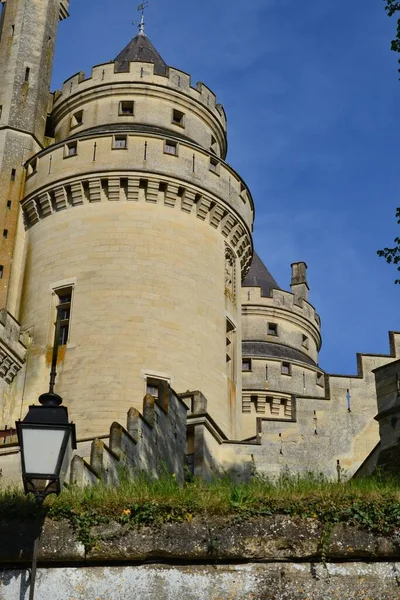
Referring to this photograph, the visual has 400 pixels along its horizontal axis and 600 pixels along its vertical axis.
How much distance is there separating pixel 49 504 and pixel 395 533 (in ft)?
8.15

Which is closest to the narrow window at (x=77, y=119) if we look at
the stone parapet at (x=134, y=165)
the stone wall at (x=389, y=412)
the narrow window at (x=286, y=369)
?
the stone parapet at (x=134, y=165)

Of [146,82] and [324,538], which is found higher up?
[146,82]

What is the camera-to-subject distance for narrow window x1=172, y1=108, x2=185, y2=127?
24000mm

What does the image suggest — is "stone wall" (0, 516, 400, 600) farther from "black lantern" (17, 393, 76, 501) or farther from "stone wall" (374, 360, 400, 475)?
"stone wall" (374, 360, 400, 475)

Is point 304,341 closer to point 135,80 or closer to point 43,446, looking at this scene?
point 135,80

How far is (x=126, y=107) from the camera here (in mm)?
23781

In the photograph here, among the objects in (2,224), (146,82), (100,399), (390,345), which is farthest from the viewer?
(390,345)

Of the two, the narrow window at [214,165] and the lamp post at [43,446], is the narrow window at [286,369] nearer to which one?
the narrow window at [214,165]

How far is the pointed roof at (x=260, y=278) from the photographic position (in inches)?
1277

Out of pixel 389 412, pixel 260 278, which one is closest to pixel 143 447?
pixel 389 412

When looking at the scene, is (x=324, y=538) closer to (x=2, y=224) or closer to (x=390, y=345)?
(x=2, y=224)

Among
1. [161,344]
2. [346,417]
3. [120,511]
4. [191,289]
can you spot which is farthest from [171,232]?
[120,511]

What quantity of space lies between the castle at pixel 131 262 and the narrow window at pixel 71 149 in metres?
0.05

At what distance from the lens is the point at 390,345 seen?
26.1m
